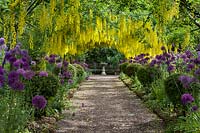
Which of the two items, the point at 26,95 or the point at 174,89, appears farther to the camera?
the point at 174,89

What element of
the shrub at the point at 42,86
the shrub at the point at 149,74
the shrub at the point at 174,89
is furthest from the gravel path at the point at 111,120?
the shrub at the point at 149,74

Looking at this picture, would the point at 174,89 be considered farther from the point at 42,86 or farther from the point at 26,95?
the point at 26,95

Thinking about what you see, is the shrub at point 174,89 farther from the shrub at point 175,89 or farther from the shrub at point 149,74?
the shrub at point 149,74

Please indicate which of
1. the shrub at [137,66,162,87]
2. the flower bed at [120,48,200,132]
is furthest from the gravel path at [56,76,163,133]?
the shrub at [137,66,162,87]

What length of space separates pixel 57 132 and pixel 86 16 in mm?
4471

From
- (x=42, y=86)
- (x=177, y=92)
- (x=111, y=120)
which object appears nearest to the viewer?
(x=177, y=92)

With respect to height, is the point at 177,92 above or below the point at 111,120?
above

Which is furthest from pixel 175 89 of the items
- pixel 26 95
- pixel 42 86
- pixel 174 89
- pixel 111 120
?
pixel 26 95

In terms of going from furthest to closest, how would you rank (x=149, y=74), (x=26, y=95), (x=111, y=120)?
(x=149, y=74)
(x=111, y=120)
(x=26, y=95)

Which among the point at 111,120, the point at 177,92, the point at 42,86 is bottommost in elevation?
the point at 111,120

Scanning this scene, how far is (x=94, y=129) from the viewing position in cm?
702

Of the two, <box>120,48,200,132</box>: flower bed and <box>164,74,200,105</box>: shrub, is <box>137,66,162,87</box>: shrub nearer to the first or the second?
<box>120,48,200,132</box>: flower bed

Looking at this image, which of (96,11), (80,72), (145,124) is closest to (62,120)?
(145,124)

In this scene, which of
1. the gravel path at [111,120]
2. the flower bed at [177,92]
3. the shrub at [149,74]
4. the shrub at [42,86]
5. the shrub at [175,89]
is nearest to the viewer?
the flower bed at [177,92]
